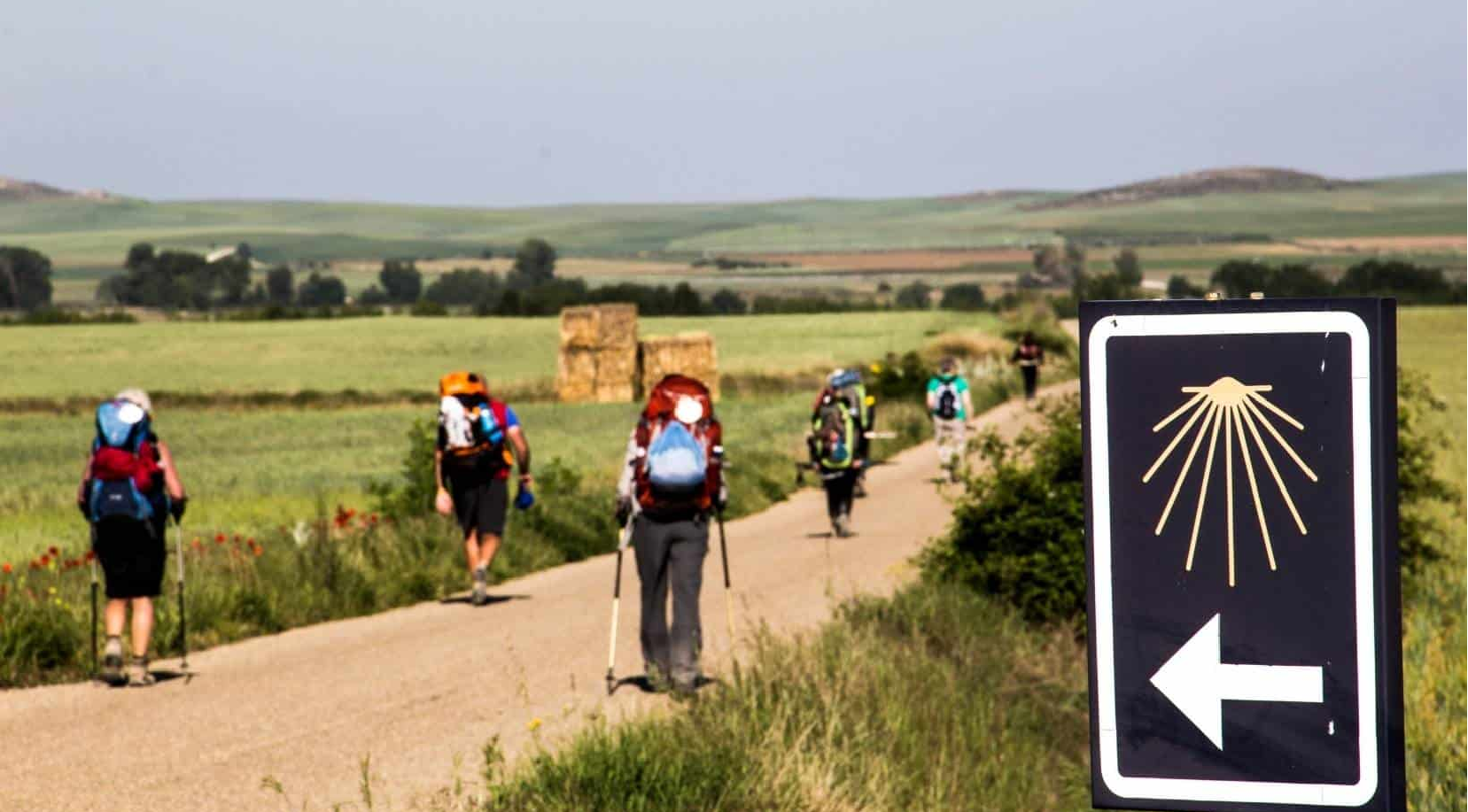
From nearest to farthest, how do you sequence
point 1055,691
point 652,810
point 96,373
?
1. point 652,810
2. point 1055,691
3. point 96,373

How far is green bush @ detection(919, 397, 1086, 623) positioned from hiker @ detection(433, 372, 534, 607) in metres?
2.96

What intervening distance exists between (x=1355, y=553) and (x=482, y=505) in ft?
42.6

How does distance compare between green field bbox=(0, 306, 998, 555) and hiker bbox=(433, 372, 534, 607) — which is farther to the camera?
green field bbox=(0, 306, 998, 555)

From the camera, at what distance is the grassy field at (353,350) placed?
58375mm

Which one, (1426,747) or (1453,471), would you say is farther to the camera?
(1453,471)

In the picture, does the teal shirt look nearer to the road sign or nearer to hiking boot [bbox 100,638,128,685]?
hiking boot [bbox 100,638,128,685]

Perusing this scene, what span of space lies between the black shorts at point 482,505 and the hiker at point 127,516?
12.1 ft

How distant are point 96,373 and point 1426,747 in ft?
175

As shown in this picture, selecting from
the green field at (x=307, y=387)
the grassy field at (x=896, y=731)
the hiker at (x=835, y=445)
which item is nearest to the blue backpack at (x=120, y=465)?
the grassy field at (x=896, y=731)

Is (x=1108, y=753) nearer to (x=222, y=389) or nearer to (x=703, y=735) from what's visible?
(x=703, y=735)

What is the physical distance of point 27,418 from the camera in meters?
47.1

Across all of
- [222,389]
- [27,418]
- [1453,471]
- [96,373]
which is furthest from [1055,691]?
[96,373]

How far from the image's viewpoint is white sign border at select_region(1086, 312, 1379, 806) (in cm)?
323

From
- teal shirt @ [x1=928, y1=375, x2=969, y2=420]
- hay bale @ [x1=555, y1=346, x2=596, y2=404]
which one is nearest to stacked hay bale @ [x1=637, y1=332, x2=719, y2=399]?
hay bale @ [x1=555, y1=346, x2=596, y2=404]
